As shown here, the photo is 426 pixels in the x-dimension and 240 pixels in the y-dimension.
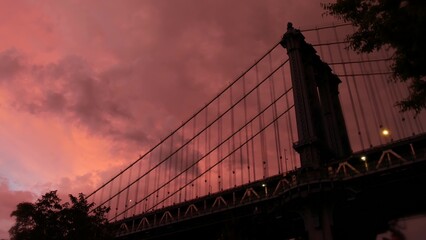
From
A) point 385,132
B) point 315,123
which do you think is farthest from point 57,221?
point 385,132

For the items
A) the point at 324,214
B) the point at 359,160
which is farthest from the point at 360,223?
the point at 324,214

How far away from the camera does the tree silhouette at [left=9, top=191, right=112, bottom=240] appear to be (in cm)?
3297

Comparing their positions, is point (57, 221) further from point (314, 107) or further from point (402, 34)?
point (314, 107)

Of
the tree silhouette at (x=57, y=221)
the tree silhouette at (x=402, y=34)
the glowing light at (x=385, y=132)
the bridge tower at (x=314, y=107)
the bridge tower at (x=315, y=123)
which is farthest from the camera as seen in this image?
the glowing light at (x=385, y=132)

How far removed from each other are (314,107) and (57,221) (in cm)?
3856

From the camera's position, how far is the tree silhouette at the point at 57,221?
33.0 meters

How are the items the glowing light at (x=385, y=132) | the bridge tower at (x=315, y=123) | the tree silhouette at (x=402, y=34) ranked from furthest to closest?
the glowing light at (x=385, y=132)
the bridge tower at (x=315, y=123)
the tree silhouette at (x=402, y=34)

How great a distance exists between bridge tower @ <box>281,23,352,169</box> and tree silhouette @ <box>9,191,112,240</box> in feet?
83.7

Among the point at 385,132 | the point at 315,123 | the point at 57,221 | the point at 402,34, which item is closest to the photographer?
the point at 402,34

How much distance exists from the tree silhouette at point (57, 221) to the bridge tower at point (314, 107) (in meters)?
25.5

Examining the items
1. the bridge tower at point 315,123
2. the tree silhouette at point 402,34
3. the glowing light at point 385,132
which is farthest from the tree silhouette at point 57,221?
the glowing light at point 385,132

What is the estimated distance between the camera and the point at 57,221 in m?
A: 33.8

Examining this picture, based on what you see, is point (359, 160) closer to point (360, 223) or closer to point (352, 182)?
point (352, 182)

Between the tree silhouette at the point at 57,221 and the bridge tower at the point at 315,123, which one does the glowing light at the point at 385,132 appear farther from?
the tree silhouette at the point at 57,221
